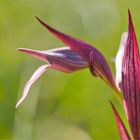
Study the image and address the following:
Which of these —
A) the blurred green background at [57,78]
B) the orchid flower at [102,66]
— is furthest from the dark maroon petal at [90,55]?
the blurred green background at [57,78]

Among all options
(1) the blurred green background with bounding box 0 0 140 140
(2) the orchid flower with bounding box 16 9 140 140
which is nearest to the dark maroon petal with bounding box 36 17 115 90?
(2) the orchid flower with bounding box 16 9 140 140

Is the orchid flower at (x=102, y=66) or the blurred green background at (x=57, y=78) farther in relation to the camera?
the blurred green background at (x=57, y=78)

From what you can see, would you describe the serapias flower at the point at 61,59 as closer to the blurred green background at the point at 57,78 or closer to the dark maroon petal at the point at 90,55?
the dark maroon petal at the point at 90,55

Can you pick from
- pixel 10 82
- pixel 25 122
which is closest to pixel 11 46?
pixel 10 82

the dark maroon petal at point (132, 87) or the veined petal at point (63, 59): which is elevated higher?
the veined petal at point (63, 59)

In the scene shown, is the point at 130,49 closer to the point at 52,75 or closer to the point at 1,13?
the point at 52,75

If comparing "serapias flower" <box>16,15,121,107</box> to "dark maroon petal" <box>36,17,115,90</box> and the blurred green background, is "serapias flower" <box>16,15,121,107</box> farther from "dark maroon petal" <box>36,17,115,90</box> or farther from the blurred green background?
the blurred green background

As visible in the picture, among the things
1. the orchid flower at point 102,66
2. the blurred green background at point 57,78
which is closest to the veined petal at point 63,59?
the orchid flower at point 102,66
